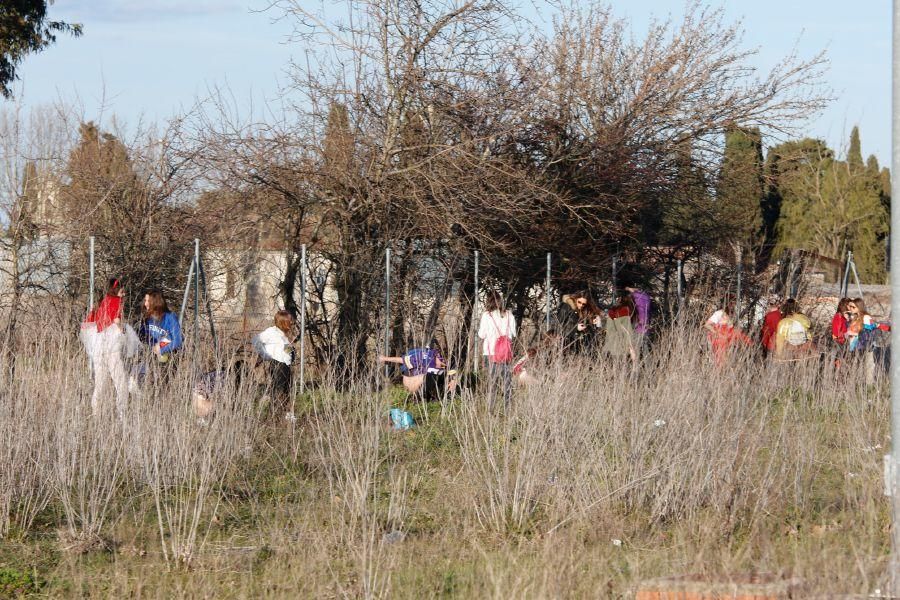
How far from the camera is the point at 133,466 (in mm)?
7746

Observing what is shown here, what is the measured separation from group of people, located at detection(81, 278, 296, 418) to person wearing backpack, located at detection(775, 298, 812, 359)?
5828 millimetres

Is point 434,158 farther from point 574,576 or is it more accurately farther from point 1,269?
point 574,576

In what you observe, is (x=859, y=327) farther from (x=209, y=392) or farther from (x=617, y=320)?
(x=209, y=392)

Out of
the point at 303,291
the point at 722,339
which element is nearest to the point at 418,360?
the point at 303,291

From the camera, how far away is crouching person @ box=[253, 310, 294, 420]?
11273 millimetres

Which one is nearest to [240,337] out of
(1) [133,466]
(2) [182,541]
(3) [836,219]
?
(1) [133,466]

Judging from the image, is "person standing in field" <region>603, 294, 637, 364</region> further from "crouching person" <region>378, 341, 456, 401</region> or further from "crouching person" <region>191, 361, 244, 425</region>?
"crouching person" <region>191, 361, 244, 425</region>

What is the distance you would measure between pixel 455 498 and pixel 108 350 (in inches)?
124

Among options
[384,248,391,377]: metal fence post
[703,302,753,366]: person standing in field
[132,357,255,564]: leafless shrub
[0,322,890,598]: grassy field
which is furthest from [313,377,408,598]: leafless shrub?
[384,248,391,377]: metal fence post

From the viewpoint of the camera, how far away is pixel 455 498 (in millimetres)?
7727

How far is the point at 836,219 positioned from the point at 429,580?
39097 mm

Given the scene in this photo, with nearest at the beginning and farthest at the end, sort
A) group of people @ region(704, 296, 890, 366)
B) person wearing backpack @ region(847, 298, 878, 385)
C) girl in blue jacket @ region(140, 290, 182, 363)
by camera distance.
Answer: girl in blue jacket @ region(140, 290, 182, 363) → group of people @ region(704, 296, 890, 366) → person wearing backpack @ region(847, 298, 878, 385)

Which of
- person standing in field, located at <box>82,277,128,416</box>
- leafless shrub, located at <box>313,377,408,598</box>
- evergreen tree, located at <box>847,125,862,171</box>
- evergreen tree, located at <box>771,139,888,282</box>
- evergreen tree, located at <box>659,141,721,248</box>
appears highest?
evergreen tree, located at <box>847,125,862,171</box>

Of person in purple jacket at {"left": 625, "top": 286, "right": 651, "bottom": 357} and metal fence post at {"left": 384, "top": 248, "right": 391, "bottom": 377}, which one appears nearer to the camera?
metal fence post at {"left": 384, "top": 248, "right": 391, "bottom": 377}
